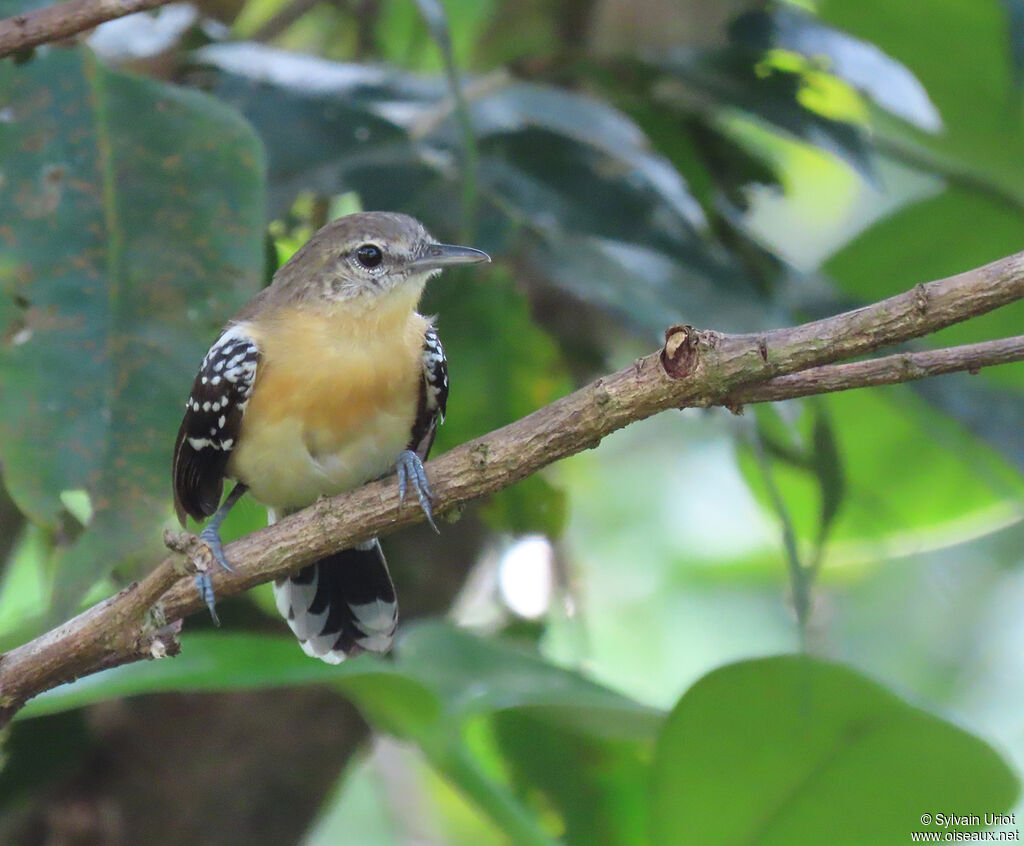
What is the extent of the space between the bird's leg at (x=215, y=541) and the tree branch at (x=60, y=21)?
1.17 m

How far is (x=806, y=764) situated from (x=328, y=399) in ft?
5.53

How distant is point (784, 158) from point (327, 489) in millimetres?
4249

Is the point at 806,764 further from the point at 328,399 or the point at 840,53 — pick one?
the point at 840,53

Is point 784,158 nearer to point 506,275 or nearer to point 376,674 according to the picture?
point 506,275

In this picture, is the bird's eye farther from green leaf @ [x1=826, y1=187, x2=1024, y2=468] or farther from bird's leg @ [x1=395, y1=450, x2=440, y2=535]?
green leaf @ [x1=826, y1=187, x2=1024, y2=468]

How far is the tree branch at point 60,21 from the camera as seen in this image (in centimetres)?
279

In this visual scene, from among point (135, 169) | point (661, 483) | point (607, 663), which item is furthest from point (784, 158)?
point (135, 169)

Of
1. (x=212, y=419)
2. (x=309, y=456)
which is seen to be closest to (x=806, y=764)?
(x=309, y=456)

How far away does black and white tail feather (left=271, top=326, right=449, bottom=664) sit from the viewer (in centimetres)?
397

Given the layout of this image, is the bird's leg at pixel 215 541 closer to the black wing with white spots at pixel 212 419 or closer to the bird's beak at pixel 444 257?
the black wing with white spots at pixel 212 419

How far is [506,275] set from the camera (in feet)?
14.6

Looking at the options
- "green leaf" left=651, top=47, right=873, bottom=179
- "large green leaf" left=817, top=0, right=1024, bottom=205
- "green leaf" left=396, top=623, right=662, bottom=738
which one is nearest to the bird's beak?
"green leaf" left=396, top=623, right=662, bottom=738

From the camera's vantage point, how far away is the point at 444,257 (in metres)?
3.79

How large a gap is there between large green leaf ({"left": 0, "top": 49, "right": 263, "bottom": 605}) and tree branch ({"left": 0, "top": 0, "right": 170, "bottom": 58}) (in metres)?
0.73
